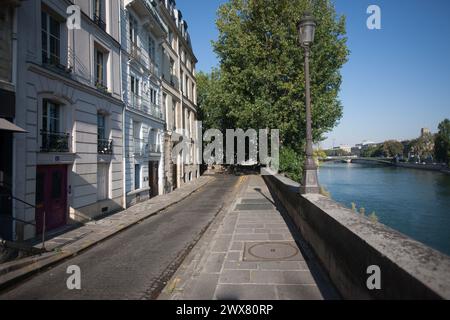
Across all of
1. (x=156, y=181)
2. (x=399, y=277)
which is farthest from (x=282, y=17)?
(x=399, y=277)

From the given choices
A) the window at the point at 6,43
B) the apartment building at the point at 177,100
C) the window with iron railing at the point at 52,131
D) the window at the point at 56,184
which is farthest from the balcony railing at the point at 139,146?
the window at the point at 6,43

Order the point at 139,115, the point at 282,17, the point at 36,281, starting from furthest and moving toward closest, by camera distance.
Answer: the point at 282,17
the point at 139,115
the point at 36,281

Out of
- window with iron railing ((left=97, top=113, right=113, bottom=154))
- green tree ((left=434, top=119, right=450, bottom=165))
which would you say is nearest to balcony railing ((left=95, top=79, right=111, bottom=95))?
window with iron railing ((left=97, top=113, right=113, bottom=154))

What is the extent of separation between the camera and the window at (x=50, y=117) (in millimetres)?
10398

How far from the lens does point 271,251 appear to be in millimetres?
7262

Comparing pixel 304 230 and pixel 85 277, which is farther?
pixel 304 230

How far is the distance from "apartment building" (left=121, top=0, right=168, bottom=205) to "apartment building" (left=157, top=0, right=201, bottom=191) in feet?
5.96

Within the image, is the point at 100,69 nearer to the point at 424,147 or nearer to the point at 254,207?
the point at 254,207

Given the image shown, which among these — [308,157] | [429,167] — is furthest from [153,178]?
[429,167]

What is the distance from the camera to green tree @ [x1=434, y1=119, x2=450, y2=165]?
7394 cm

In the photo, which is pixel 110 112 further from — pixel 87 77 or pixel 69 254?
→ pixel 69 254

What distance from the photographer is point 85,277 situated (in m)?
6.31

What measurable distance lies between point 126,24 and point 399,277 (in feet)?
58.0
